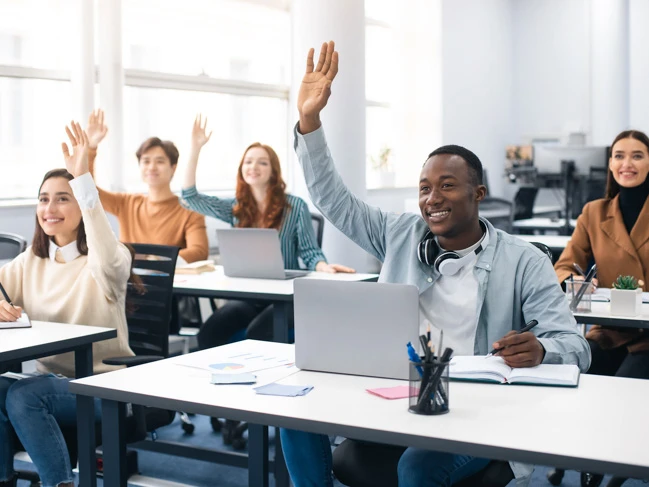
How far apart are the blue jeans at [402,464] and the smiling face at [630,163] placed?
78.1 inches

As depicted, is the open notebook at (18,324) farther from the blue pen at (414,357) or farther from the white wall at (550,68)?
the white wall at (550,68)

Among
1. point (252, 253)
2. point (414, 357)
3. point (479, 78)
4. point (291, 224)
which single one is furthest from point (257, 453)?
point (479, 78)

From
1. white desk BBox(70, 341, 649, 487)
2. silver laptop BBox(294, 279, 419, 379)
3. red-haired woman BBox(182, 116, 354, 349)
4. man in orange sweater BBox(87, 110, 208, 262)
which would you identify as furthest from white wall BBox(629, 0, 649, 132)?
silver laptop BBox(294, 279, 419, 379)

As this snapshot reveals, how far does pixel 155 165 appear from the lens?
455cm

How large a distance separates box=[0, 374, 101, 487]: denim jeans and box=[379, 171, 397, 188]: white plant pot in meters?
5.96

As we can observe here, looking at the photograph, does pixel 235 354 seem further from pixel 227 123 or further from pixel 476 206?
pixel 227 123

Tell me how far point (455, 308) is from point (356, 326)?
43cm

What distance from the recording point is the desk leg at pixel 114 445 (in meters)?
1.95

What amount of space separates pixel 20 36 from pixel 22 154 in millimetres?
706

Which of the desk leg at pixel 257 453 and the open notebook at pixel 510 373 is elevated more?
the open notebook at pixel 510 373

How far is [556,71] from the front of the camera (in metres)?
10.1

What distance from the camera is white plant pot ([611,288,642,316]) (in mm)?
2918

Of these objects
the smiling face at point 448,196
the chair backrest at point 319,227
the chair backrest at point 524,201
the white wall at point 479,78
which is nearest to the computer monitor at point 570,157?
the chair backrest at point 524,201

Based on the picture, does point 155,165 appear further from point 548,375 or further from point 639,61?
point 639,61
